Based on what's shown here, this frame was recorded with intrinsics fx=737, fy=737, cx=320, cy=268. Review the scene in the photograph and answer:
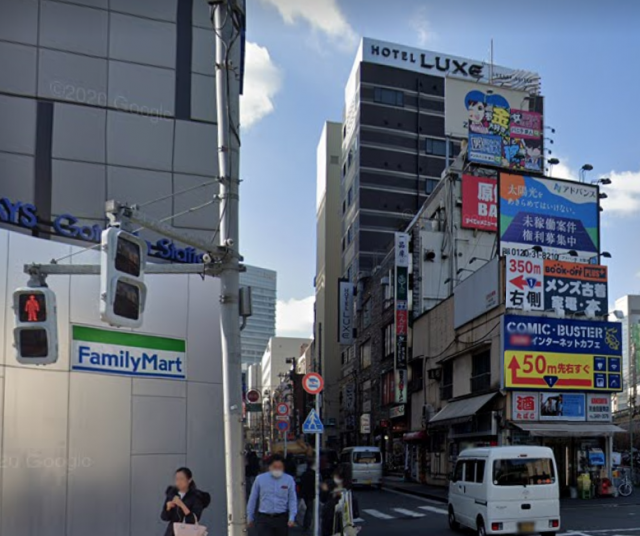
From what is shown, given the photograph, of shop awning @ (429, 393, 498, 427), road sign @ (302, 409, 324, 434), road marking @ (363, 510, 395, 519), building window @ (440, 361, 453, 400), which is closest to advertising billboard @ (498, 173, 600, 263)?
building window @ (440, 361, 453, 400)

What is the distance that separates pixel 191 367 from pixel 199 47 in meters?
6.52

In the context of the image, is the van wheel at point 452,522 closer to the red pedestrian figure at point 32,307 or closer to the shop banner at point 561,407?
the shop banner at point 561,407

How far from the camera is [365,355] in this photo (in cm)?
5744

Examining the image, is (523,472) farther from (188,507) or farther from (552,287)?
(552,287)

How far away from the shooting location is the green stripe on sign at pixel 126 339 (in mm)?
12297

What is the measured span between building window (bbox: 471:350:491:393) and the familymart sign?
732 inches

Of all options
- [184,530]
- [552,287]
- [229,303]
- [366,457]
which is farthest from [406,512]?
[229,303]

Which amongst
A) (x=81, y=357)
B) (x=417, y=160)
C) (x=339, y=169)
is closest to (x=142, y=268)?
(x=81, y=357)

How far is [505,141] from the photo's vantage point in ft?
132

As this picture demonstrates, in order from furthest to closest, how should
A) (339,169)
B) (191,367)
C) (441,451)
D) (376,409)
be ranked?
(339,169) → (376,409) → (441,451) → (191,367)

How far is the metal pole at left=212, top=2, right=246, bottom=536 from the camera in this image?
26.3 ft

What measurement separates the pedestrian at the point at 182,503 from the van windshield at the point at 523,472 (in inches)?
287

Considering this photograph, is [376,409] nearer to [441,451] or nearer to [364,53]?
[441,451]

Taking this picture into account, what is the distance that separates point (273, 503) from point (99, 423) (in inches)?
148
